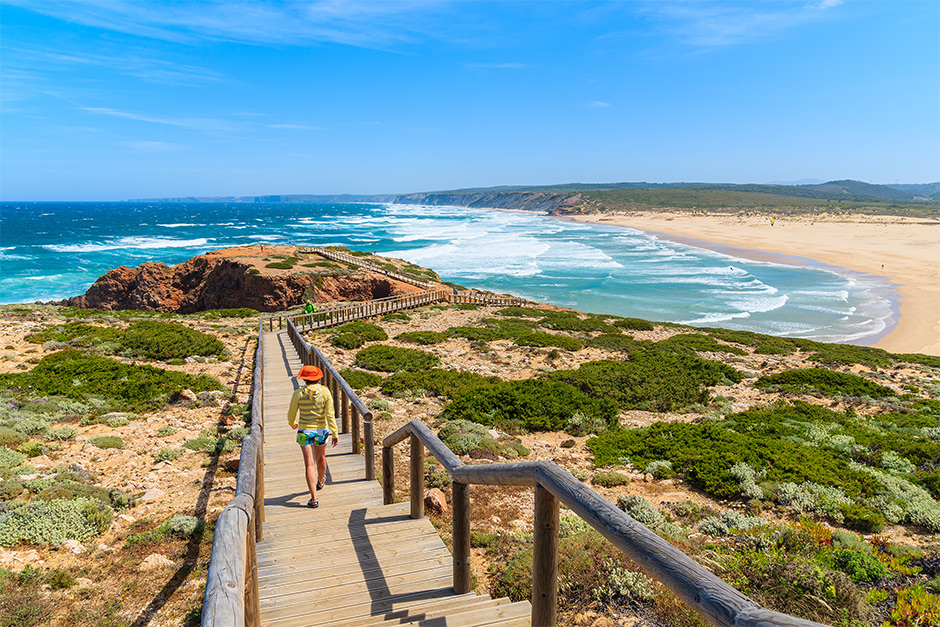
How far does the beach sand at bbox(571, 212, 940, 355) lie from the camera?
3127 centimetres

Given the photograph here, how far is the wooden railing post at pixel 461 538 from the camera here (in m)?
4.02

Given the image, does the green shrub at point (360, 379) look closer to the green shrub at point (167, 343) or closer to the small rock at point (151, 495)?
the green shrub at point (167, 343)

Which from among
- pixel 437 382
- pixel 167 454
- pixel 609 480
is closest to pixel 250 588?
pixel 167 454

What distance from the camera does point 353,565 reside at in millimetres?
4578

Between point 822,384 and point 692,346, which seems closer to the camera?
point 822,384

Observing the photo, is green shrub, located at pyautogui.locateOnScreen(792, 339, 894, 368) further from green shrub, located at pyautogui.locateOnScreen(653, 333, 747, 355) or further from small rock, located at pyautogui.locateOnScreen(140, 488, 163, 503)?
small rock, located at pyautogui.locateOnScreen(140, 488, 163, 503)

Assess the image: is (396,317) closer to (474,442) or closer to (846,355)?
(474,442)

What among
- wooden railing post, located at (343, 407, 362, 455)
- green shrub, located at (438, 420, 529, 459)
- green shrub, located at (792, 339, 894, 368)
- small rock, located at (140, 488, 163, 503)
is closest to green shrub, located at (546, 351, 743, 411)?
green shrub, located at (438, 420, 529, 459)

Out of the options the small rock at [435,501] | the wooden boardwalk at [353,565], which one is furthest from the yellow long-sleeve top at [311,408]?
the small rock at [435,501]

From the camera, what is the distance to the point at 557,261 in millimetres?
66688

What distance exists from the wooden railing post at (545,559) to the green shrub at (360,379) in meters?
10.9

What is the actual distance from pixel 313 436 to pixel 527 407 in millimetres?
6662

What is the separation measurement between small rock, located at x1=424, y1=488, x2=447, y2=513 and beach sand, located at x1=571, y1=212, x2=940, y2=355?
2954 cm

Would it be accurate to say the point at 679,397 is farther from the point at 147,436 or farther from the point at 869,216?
the point at 869,216
